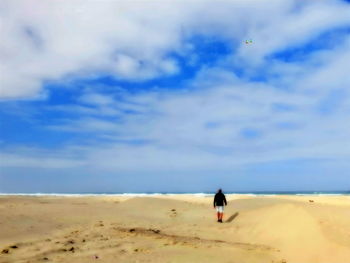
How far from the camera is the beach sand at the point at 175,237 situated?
12.0 metres

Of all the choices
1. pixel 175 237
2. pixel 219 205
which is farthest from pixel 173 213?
pixel 175 237

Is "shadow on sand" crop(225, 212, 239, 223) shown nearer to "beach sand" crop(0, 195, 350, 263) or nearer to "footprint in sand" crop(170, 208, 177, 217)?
"beach sand" crop(0, 195, 350, 263)

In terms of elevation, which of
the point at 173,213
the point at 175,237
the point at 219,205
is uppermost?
the point at 219,205

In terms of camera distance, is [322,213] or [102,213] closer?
[322,213]

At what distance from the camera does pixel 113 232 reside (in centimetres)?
1597

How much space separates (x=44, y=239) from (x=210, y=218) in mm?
12000

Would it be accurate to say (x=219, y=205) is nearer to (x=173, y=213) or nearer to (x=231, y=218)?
(x=231, y=218)

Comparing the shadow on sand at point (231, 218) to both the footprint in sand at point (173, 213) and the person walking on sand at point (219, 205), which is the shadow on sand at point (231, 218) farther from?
the footprint in sand at point (173, 213)

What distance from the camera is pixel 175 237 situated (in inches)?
623

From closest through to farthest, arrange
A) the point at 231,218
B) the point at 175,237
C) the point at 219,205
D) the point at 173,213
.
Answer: the point at 175,237 < the point at 219,205 < the point at 231,218 < the point at 173,213

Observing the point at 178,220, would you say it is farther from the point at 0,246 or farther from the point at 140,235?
the point at 0,246

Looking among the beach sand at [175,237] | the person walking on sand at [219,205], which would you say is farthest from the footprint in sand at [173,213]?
the person walking on sand at [219,205]

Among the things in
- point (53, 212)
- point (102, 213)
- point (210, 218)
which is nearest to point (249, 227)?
point (210, 218)

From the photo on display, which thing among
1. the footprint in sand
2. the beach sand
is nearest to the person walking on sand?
the beach sand
